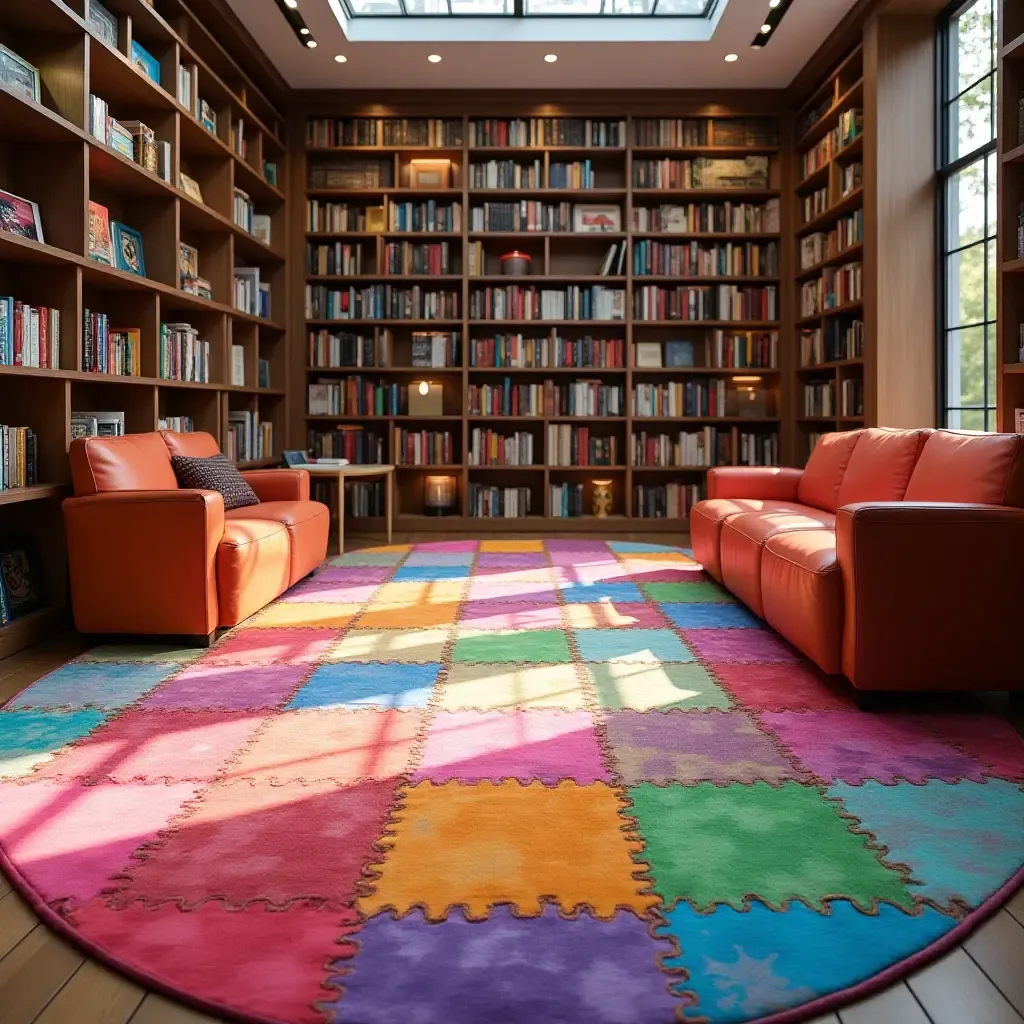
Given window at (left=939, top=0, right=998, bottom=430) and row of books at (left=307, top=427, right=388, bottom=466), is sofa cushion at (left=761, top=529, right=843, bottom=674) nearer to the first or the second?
window at (left=939, top=0, right=998, bottom=430)

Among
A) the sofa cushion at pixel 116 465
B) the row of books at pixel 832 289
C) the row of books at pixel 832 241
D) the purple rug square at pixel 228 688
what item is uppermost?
the row of books at pixel 832 241

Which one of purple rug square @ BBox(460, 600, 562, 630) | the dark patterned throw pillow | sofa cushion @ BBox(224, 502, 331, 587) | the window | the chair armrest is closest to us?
purple rug square @ BBox(460, 600, 562, 630)

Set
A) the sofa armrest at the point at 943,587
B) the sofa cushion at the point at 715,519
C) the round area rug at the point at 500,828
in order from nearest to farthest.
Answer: the round area rug at the point at 500,828 → the sofa armrest at the point at 943,587 → the sofa cushion at the point at 715,519

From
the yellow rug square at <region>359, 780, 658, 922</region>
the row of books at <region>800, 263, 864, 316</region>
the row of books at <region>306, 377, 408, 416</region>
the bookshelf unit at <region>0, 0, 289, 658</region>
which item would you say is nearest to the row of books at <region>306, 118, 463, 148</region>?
the bookshelf unit at <region>0, 0, 289, 658</region>

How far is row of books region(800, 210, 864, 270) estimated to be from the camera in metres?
6.16

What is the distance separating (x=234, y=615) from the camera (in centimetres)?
394

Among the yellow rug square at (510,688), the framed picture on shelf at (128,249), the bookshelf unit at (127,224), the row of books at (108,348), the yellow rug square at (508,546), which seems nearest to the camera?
the yellow rug square at (510,688)

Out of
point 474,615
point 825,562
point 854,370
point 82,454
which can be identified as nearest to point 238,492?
point 82,454

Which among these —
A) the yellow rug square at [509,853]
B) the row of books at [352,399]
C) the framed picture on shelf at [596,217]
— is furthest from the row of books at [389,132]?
the yellow rug square at [509,853]

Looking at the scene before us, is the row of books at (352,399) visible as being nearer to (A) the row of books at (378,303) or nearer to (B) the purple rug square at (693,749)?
(A) the row of books at (378,303)

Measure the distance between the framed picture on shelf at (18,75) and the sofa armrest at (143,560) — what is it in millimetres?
1566

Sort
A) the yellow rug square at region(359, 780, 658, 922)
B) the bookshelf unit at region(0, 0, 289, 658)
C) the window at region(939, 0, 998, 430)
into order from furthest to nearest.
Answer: the window at region(939, 0, 998, 430) → the bookshelf unit at region(0, 0, 289, 658) → the yellow rug square at region(359, 780, 658, 922)

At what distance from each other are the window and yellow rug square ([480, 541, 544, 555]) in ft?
9.01

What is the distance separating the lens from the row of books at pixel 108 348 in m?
4.34
